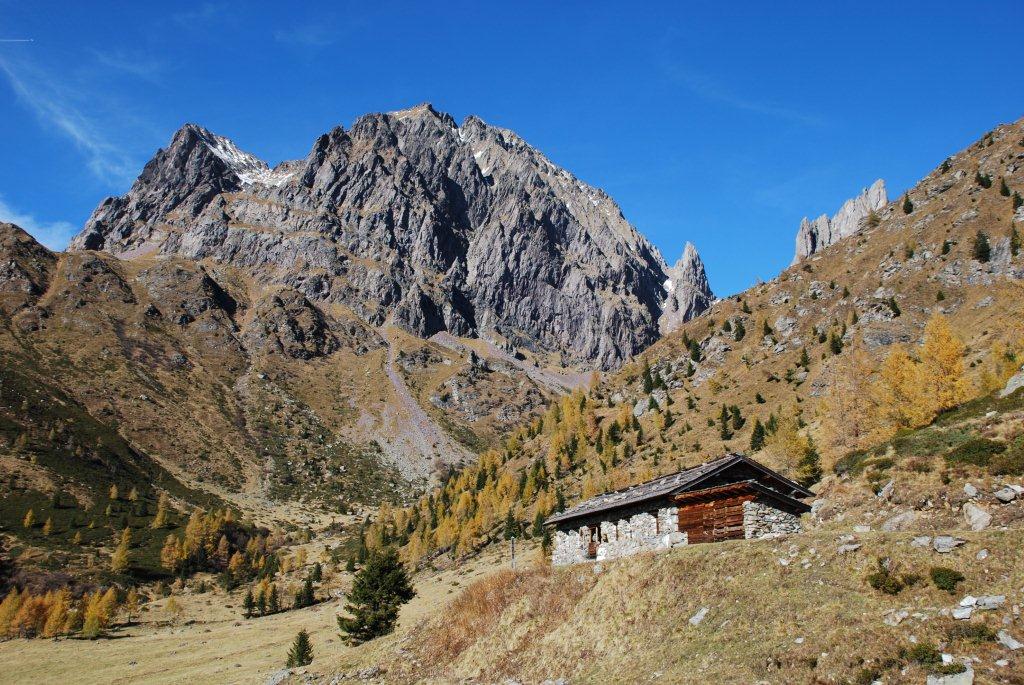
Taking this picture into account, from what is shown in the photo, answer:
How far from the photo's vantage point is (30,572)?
11912 centimetres

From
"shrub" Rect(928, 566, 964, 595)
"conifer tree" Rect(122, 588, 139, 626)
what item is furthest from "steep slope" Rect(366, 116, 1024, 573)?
"conifer tree" Rect(122, 588, 139, 626)

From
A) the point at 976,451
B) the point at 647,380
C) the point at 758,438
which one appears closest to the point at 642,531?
the point at 976,451

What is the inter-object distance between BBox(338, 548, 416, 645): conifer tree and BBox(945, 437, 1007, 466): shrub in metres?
37.5

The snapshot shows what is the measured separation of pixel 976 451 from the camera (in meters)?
35.2

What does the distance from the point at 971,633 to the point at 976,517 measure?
12.8 metres

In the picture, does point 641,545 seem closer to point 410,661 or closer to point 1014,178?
point 410,661

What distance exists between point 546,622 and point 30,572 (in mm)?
135739

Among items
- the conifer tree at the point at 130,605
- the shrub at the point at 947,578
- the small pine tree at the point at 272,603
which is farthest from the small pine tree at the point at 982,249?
the conifer tree at the point at 130,605

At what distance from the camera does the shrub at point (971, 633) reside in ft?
50.3

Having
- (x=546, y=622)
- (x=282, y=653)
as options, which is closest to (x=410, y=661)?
(x=546, y=622)

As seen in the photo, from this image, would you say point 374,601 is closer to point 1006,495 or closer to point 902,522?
point 902,522

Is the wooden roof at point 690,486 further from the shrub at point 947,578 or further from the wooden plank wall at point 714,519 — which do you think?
the shrub at point 947,578

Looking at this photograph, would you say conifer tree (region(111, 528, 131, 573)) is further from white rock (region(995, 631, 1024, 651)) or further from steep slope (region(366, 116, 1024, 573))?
white rock (region(995, 631, 1024, 651))

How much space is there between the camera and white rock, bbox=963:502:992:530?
2473 cm
